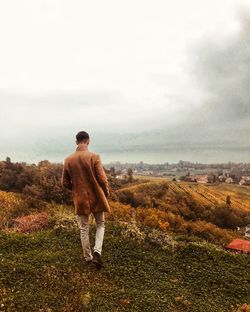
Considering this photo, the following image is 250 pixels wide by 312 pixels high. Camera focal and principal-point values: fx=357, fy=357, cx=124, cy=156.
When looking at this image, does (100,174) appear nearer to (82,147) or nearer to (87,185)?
(87,185)

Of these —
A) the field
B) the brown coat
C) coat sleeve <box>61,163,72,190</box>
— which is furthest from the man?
the field

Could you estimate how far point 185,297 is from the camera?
26.9 feet

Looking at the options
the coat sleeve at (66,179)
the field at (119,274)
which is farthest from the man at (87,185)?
the field at (119,274)

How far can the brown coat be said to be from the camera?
28.7 feet

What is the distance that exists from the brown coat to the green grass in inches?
61.4

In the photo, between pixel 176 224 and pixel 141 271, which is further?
pixel 176 224

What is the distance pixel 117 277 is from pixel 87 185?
92.1 inches

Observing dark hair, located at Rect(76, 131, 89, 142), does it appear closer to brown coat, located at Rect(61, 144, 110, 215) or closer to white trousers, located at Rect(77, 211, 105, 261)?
brown coat, located at Rect(61, 144, 110, 215)

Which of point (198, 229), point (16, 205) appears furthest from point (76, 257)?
point (198, 229)

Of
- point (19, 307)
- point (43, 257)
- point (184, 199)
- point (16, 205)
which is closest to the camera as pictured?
point (19, 307)

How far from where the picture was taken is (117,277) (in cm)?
862

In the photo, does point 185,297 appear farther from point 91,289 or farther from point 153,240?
point 153,240

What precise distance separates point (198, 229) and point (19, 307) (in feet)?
177

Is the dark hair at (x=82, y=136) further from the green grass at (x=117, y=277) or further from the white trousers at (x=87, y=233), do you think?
the green grass at (x=117, y=277)
